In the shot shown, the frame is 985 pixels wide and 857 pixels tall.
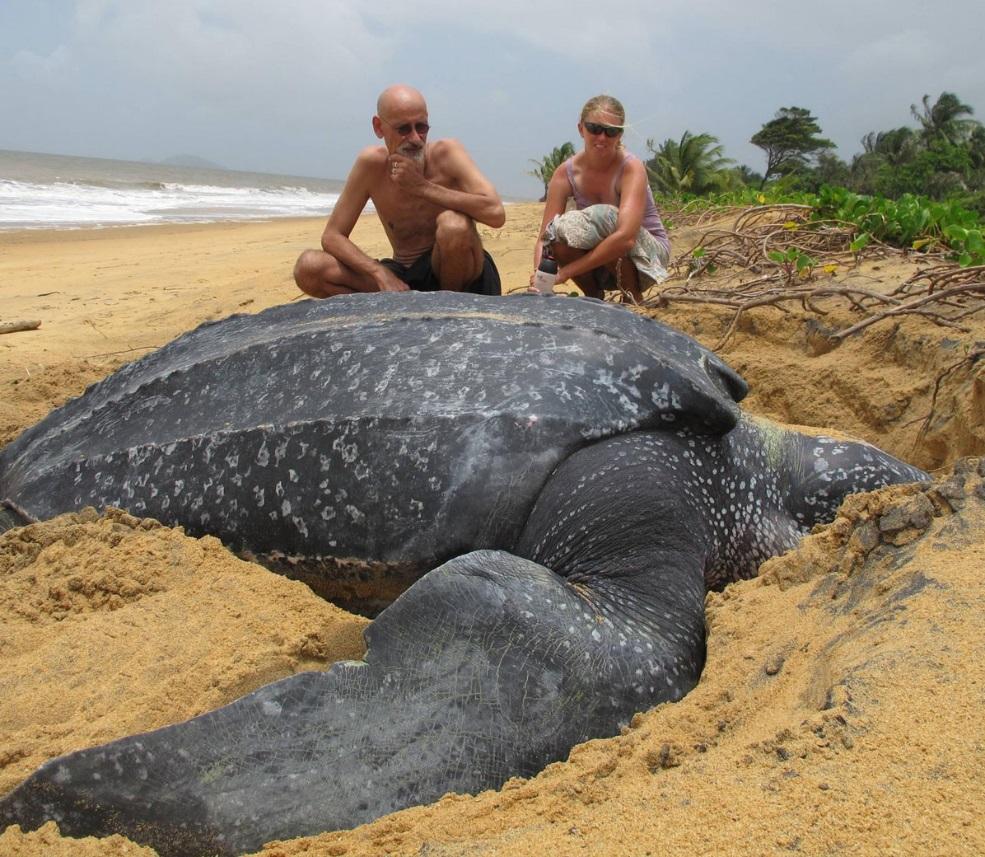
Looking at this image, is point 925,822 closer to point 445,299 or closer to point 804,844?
point 804,844

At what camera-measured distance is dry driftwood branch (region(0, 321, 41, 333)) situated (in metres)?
4.74

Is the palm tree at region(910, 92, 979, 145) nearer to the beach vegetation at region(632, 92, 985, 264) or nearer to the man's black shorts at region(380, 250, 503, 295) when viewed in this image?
the beach vegetation at region(632, 92, 985, 264)

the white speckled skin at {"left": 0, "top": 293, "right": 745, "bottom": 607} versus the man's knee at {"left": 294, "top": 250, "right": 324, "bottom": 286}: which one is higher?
the man's knee at {"left": 294, "top": 250, "right": 324, "bottom": 286}

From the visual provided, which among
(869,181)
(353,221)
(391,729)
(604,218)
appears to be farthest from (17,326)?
(869,181)

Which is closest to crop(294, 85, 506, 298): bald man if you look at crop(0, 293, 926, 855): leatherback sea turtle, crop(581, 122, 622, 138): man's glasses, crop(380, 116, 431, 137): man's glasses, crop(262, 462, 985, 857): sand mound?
crop(380, 116, 431, 137): man's glasses

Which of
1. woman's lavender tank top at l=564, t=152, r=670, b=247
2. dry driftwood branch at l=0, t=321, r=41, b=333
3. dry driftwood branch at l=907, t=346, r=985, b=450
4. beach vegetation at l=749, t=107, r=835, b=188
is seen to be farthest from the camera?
beach vegetation at l=749, t=107, r=835, b=188

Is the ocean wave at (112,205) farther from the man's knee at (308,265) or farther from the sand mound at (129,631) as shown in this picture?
the sand mound at (129,631)

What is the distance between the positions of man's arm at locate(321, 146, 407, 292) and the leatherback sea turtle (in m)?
1.12

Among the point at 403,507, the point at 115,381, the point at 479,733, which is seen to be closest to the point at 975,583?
the point at 479,733

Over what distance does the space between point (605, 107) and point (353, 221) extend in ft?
4.07

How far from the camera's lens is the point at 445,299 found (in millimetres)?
2072

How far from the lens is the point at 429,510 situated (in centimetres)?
168

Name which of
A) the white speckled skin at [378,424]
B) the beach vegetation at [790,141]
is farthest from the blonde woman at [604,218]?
the beach vegetation at [790,141]

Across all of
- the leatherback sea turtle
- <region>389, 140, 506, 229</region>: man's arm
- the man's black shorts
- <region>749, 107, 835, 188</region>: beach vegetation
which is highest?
<region>749, 107, 835, 188</region>: beach vegetation
